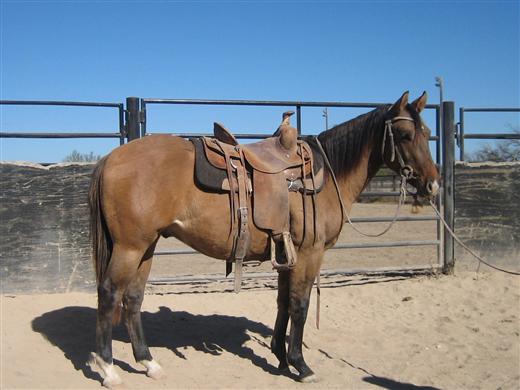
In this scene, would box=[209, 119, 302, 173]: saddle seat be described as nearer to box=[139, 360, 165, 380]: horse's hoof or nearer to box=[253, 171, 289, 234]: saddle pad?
box=[253, 171, 289, 234]: saddle pad

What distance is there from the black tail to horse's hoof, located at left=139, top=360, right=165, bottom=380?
698 millimetres

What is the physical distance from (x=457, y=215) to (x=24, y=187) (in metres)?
5.09

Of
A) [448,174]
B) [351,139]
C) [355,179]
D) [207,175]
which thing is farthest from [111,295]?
[448,174]

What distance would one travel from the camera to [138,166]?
3.13m

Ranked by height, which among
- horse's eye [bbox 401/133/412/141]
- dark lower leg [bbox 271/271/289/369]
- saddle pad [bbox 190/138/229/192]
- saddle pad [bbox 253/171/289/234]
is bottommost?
dark lower leg [bbox 271/271/289/369]

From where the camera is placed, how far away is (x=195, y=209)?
10.4ft

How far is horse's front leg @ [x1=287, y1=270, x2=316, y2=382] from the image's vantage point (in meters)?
3.40

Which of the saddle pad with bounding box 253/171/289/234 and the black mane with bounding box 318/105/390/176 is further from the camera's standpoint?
the black mane with bounding box 318/105/390/176

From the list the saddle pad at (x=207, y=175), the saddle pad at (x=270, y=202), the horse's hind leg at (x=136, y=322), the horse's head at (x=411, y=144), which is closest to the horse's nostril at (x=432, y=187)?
the horse's head at (x=411, y=144)

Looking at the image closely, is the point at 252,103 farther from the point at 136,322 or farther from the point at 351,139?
the point at 136,322

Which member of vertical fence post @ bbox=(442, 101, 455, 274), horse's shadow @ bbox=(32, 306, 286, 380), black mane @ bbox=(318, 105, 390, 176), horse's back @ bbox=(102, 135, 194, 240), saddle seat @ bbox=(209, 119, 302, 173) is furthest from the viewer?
vertical fence post @ bbox=(442, 101, 455, 274)

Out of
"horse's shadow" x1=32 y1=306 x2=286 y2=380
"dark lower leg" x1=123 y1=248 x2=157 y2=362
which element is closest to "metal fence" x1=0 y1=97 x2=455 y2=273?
"horse's shadow" x1=32 y1=306 x2=286 y2=380

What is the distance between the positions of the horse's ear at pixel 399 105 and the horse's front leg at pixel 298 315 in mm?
1345

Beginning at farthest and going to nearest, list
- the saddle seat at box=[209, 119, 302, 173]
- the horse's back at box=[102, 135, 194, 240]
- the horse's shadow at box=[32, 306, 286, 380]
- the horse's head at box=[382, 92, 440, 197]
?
→ the horse's shadow at box=[32, 306, 286, 380] < the horse's head at box=[382, 92, 440, 197] < the saddle seat at box=[209, 119, 302, 173] < the horse's back at box=[102, 135, 194, 240]
